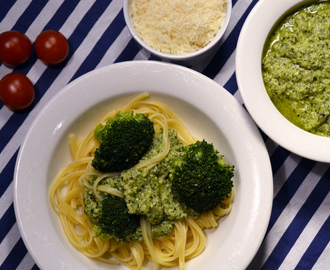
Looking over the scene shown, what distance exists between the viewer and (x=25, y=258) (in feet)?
11.4

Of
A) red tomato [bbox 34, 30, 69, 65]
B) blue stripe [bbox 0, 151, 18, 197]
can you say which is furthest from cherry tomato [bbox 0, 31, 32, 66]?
blue stripe [bbox 0, 151, 18, 197]

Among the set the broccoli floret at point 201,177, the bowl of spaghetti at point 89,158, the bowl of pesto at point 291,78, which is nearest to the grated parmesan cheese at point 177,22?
the bowl of spaghetti at point 89,158

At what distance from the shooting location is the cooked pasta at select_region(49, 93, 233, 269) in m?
3.11

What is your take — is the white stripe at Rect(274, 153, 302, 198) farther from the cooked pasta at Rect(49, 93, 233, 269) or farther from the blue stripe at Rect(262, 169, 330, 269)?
the cooked pasta at Rect(49, 93, 233, 269)

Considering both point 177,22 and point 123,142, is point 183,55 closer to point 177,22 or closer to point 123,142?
point 177,22

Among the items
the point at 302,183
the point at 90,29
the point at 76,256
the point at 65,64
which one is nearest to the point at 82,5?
the point at 90,29

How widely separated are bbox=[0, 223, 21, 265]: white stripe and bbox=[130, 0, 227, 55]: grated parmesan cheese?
1.79 m

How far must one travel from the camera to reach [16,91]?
337 centimetres

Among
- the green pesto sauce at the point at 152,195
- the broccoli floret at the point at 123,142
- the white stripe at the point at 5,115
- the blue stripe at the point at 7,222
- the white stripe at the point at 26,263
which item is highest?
the broccoli floret at the point at 123,142

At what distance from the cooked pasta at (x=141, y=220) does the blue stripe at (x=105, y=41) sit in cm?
55

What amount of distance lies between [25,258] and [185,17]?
220cm

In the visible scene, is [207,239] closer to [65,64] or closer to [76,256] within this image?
[76,256]

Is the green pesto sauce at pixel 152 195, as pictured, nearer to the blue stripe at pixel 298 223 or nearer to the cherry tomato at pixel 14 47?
the blue stripe at pixel 298 223

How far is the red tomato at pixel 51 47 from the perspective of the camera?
3.38 m
